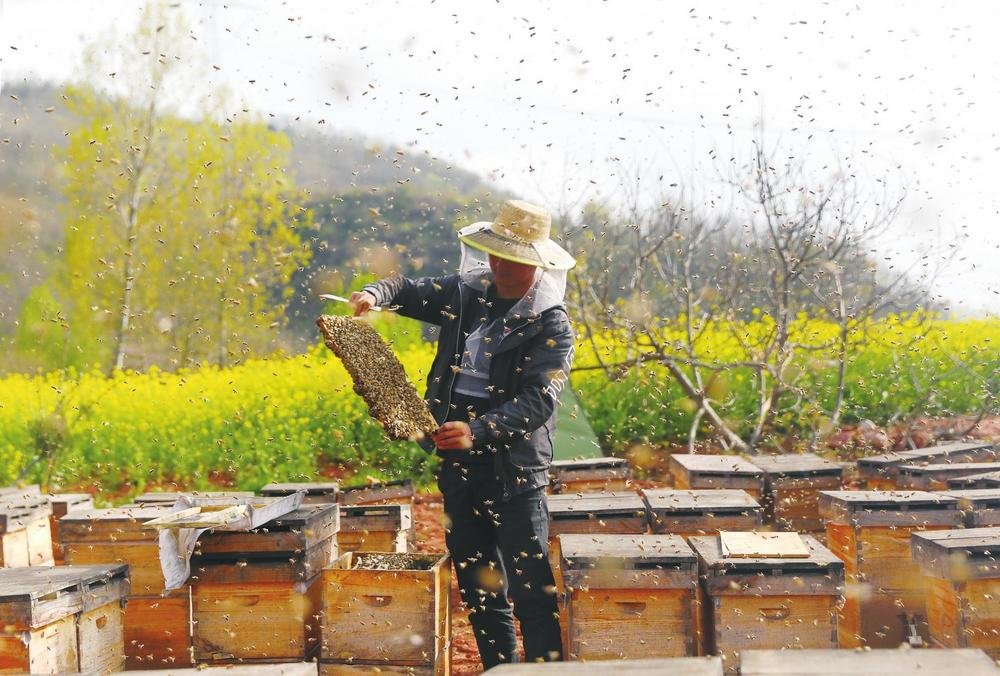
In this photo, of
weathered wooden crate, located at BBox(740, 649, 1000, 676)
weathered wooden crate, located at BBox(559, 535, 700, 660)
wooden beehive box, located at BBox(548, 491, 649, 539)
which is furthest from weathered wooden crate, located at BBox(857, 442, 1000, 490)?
weathered wooden crate, located at BBox(740, 649, 1000, 676)

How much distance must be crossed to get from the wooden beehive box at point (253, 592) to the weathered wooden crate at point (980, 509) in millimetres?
3120

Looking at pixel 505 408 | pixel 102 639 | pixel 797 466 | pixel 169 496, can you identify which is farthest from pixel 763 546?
pixel 169 496

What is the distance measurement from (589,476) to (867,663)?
367 centimetres

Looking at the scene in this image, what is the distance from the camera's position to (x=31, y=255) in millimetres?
17438

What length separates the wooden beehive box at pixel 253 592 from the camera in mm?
3883

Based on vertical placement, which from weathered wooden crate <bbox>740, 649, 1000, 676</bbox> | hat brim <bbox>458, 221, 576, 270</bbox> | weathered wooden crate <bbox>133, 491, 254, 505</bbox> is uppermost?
hat brim <bbox>458, 221, 576, 270</bbox>

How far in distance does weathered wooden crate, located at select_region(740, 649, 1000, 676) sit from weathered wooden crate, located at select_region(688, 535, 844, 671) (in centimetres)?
187

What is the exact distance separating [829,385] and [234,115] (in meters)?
11.5

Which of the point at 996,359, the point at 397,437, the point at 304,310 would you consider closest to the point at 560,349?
the point at 397,437

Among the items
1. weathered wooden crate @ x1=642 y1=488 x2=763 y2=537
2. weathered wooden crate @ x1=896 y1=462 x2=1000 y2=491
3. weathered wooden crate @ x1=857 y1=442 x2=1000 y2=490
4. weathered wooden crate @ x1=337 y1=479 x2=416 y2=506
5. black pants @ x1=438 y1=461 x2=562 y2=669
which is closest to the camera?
black pants @ x1=438 y1=461 x2=562 y2=669

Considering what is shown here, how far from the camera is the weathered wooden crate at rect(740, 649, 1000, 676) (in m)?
1.68

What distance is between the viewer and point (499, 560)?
13.1 feet

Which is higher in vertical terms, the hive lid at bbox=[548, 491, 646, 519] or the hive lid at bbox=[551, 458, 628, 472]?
the hive lid at bbox=[548, 491, 646, 519]

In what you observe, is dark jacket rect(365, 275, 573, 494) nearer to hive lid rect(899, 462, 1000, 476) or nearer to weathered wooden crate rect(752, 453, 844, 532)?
weathered wooden crate rect(752, 453, 844, 532)
